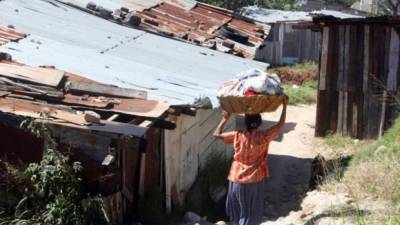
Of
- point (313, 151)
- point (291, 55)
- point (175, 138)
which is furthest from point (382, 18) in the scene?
point (291, 55)

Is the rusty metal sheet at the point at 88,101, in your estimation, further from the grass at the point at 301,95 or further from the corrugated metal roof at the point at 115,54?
the grass at the point at 301,95

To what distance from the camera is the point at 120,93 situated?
6.66 meters

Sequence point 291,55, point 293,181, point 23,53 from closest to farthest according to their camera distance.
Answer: point 23,53 < point 293,181 < point 291,55

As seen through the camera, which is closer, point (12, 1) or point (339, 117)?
point (12, 1)

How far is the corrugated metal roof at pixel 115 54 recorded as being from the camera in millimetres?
7586

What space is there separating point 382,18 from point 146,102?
24.9 feet

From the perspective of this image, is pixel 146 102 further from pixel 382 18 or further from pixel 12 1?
pixel 382 18

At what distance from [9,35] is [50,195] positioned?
3.40 metres

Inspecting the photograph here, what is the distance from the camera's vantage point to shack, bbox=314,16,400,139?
13.0 metres

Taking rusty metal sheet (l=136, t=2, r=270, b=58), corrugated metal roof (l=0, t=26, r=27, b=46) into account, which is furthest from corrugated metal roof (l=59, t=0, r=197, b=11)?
corrugated metal roof (l=0, t=26, r=27, b=46)

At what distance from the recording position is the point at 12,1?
1057 cm

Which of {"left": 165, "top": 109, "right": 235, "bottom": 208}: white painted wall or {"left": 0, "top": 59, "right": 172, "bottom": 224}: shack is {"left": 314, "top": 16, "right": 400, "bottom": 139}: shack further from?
{"left": 0, "top": 59, "right": 172, "bottom": 224}: shack

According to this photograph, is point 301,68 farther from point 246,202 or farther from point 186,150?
point 246,202

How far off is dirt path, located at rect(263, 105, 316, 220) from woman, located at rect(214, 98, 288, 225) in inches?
126
